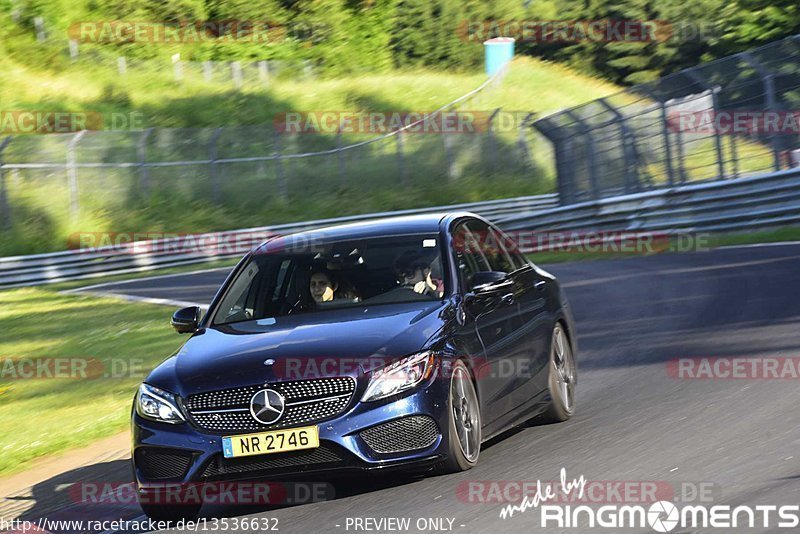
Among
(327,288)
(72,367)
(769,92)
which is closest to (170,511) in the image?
(327,288)

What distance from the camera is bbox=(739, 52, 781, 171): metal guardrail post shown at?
932 inches

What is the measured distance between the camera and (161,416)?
7.48 m

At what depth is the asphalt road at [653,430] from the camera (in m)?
6.93

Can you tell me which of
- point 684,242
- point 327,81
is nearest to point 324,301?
point 684,242

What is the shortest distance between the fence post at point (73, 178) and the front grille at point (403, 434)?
30694 millimetres

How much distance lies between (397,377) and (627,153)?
21.7m

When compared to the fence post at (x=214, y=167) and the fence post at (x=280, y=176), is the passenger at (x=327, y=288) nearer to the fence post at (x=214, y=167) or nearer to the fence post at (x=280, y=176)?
the fence post at (x=214, y=167)

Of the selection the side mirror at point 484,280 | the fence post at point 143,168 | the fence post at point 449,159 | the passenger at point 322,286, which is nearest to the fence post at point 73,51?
the fence post at point 143,168

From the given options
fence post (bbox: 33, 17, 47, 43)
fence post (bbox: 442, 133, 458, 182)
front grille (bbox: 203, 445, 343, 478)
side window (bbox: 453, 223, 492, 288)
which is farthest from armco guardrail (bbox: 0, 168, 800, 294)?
fence post (bbox: 33, 17, 47, 43)

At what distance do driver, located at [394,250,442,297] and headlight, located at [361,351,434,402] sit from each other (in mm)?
991

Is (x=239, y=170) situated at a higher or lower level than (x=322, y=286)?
lower

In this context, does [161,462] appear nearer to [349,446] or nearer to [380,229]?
[349,446]

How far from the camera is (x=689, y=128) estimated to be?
86.0 ft

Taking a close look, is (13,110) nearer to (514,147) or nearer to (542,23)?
(514,147)
